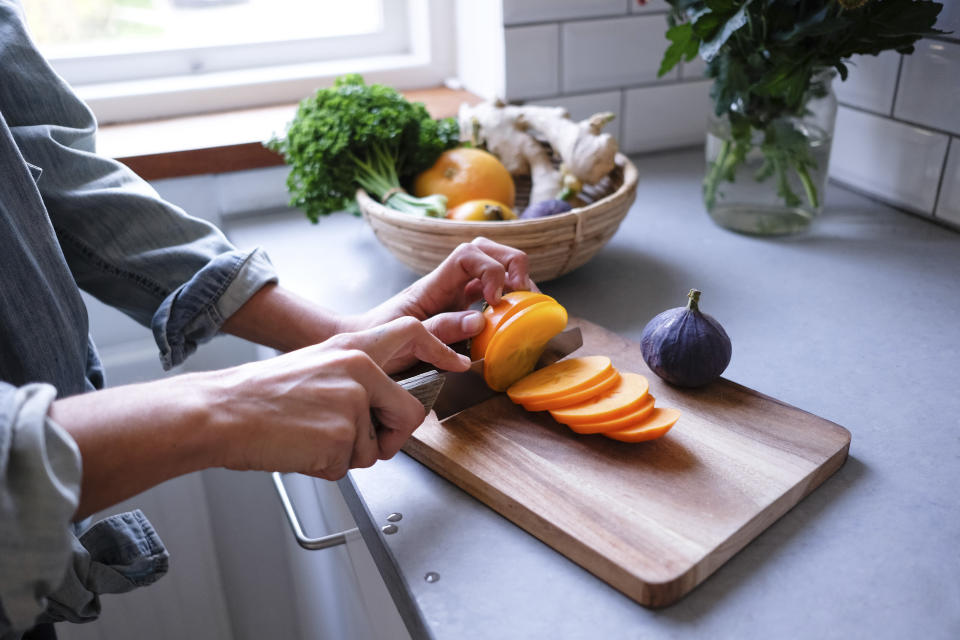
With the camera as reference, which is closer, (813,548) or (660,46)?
(813,548)

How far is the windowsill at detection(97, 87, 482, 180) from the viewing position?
122 cm

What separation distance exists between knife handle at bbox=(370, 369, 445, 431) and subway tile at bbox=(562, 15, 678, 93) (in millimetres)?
871

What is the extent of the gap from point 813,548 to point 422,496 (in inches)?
12.3

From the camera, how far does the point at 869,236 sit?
1.16 m

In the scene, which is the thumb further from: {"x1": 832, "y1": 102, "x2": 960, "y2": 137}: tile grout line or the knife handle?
{"x1": 832, "y1": 102, "x2": 960, "y2": 137}: tile grout line

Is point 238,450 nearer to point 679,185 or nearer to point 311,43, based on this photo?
point 679,185

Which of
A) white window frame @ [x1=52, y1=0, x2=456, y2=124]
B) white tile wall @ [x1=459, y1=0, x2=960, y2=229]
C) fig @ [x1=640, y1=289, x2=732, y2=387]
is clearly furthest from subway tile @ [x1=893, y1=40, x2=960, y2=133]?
white window frame @ [x1=52, y1=0, x2=456, y2=124]

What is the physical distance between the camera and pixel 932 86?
3.63ft

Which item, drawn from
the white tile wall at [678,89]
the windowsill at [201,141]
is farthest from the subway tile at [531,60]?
the windowsill at [201,141]

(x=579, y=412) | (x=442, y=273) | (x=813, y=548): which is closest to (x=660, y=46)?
(x=442, y=273)

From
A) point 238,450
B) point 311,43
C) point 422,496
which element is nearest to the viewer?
point 238,450

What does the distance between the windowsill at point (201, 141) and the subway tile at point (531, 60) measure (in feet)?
0.36

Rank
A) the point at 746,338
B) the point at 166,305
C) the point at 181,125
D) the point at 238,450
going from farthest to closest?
the point at 181,125 < the point at 746,338 < the point at 166,305 < the point at 238,450

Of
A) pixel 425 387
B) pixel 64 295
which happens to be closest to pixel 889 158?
pixel 425 387
